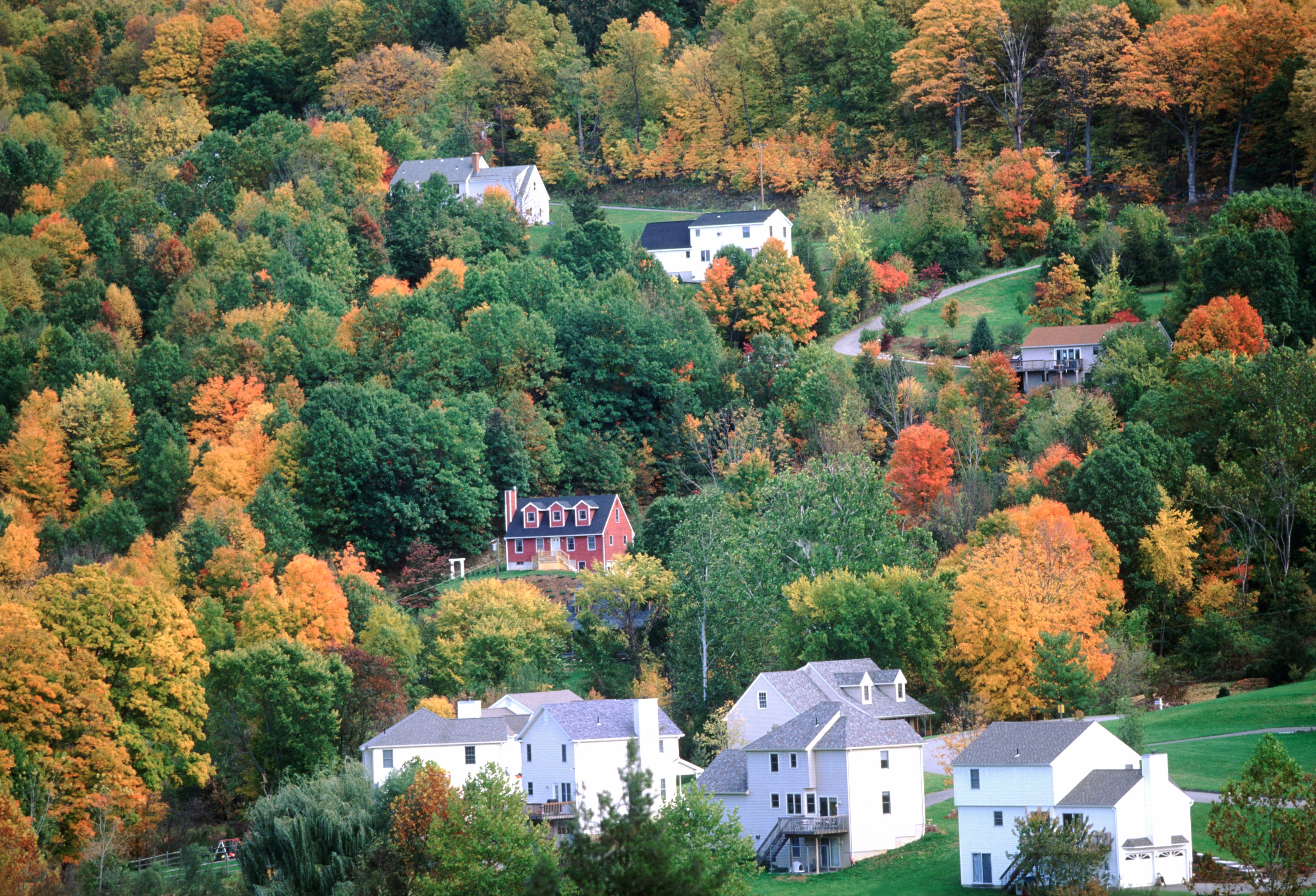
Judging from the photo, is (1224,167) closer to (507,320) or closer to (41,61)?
(507,320)

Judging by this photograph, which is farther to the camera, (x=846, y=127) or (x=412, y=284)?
(x=846, y=127)

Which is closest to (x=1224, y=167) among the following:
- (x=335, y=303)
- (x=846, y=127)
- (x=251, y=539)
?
(x=846, y=127)

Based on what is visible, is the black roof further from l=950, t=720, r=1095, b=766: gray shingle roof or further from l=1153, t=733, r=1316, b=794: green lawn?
l=950, t=720, r=1095, b=766: gray shingle roof

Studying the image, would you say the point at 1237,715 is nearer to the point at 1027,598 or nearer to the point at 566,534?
the point at 1027,598

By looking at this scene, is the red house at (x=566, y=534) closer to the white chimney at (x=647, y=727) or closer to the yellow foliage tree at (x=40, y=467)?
the white chimney at (x=647, y=727)

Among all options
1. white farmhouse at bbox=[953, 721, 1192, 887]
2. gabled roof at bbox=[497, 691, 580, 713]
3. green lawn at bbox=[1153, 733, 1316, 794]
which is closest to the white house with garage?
gabled roof at bbox=[497, 691, 580, 713]

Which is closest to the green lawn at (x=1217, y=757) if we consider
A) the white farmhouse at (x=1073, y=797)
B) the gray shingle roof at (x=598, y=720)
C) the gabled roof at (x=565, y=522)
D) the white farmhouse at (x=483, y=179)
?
the white farmhouse at (x=1073, y=797)

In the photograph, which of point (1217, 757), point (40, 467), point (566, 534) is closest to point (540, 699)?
point (566, 534)
